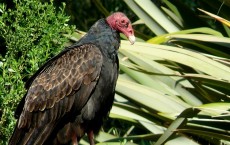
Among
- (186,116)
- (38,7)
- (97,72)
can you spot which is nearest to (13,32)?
(38,7)

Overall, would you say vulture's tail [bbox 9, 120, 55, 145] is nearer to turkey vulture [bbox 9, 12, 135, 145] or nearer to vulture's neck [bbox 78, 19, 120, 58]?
turkey vulture [bbox 9, 12, 135, 145]

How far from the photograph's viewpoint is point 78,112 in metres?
6.35

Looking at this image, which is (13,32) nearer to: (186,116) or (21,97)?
(21,97)

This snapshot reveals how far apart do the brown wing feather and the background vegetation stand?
0.13m

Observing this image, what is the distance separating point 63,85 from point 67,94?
0.07 meters

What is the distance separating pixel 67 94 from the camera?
249 inches

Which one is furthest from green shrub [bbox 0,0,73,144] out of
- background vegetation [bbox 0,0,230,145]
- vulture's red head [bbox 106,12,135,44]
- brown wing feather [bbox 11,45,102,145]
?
vulture's red head [bbox 106,12,135,44]

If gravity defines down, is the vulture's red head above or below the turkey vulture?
above

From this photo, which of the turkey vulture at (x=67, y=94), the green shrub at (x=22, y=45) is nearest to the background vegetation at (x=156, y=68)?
the green shrub at (x=22, y=45)

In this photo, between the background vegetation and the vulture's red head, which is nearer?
the background vegetation

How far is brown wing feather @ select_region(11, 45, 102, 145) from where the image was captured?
20.6 ft

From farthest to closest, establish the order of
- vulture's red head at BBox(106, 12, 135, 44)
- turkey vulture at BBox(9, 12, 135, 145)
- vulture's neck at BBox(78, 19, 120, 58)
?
vulture's red head at BBox(106, 12, 135, 44)
vulture's neck at BBox(78, 19, 120, 58)
turkey vulture at BBox(9, 12, 135, 145)

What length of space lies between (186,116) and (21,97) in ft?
3.94

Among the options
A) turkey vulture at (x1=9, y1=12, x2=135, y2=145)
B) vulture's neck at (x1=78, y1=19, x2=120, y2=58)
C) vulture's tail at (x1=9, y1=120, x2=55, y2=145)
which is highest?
vulture's neck at (x1=78, y1=19, x2=120, y2=58)
